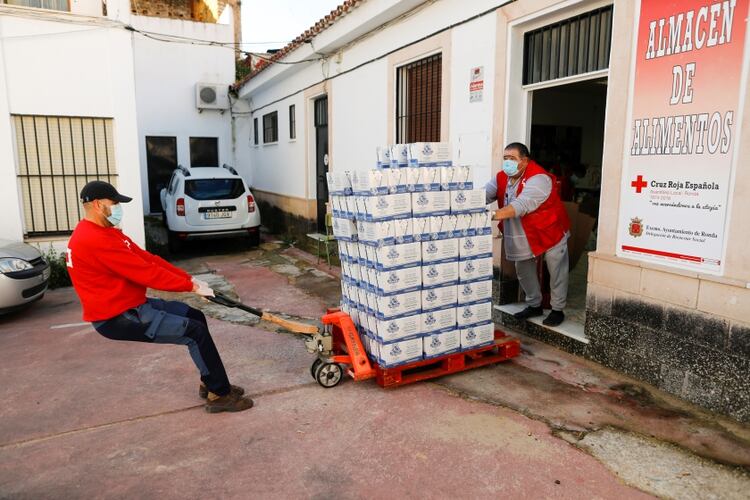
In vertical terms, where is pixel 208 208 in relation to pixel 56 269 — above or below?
above

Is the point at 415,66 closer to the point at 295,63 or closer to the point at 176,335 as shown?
the point at 295,63

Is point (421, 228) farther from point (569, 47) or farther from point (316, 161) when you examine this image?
point (316, 161)

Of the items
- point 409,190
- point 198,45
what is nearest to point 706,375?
point 409,190

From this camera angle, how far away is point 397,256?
13.1 ft

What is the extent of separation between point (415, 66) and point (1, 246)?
5739 millimetres

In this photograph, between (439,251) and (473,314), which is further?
(473,314)

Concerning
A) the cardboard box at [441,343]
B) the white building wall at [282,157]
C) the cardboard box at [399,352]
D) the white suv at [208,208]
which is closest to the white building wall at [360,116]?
the white building wall at [282,157]

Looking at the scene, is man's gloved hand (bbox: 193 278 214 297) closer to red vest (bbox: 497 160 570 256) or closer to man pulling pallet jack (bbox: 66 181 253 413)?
man pulling pallet jack (bbox: 66 181 253 413)

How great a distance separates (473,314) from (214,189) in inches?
280

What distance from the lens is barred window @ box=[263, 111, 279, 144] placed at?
1304cm

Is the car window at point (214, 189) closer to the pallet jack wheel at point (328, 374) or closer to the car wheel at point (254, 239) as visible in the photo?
the car wheel at point (254, 239)

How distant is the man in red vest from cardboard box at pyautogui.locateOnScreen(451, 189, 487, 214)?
50cm

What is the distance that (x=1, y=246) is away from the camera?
6.41 m

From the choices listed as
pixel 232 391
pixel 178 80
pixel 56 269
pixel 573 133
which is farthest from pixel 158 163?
pixel 232 391
